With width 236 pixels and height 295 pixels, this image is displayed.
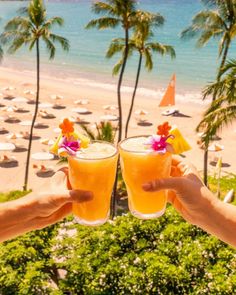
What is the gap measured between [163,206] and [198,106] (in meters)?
46.7

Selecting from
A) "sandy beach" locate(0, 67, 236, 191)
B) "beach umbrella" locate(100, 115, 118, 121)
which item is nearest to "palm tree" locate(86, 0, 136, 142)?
"sandy beach" locate(0, 67, 236, 191)

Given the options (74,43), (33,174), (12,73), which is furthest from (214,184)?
(74,43)

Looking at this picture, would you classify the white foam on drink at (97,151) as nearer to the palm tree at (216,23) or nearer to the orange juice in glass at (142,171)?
the orange juice in glass at (142,171)

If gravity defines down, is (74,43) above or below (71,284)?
below

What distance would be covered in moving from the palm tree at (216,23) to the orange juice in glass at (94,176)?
1981cm

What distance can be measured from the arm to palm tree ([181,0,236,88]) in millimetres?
19869

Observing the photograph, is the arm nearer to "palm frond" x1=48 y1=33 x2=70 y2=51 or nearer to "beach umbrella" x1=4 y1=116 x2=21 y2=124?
"palm frond" x1=48 y1=33 x2=70 y2=51

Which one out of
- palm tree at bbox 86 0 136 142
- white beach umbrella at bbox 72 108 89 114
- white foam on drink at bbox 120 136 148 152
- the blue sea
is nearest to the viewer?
white foam on drink at bbox 120 136 148 152

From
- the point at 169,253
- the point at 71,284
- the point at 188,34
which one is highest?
the point at 188,34

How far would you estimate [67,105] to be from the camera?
1811 inches

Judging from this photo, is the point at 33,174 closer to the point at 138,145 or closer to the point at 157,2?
the point at 138,145

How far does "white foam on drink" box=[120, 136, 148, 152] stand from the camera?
3.55 meters

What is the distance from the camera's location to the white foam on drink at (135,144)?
3.55 meters

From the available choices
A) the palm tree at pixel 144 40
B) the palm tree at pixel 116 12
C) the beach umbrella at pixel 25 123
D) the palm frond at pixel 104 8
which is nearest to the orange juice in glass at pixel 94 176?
the palm tree at pixel 116 12
